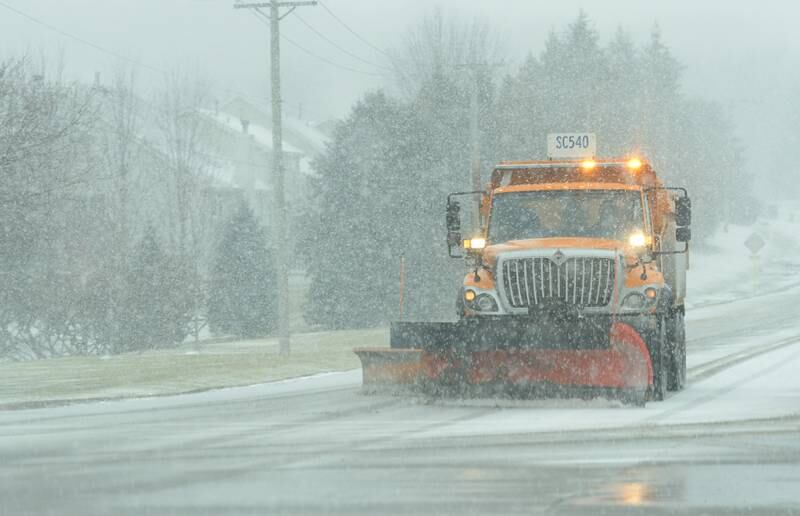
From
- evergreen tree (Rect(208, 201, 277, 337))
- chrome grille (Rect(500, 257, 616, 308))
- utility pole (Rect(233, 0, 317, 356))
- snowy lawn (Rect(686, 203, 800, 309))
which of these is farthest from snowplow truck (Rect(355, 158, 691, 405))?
snowy lawn (Rect(686, 203, 800, 309))

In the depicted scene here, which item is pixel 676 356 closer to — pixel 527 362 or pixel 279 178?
pixel 527 362

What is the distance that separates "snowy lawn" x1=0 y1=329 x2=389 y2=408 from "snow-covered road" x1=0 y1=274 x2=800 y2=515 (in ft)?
3.71

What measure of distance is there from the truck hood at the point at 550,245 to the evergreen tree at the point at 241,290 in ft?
112

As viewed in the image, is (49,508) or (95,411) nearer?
(49,508)

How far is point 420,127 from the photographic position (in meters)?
49.2

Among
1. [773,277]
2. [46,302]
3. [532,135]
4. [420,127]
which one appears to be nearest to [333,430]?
[46,302]

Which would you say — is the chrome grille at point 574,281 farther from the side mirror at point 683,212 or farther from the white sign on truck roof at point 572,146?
the white sign on truck roof at point 572,146

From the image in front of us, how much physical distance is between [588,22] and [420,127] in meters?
28.5

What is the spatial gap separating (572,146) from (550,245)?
291 centimetres

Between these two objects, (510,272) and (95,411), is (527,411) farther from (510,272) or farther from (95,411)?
(95,411)

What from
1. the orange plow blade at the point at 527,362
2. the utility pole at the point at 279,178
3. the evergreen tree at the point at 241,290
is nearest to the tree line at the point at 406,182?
the evergreen tree at the point at 241,290

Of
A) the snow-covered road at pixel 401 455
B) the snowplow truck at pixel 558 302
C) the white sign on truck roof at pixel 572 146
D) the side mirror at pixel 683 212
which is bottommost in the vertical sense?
the snow-covered road at pixel 401 455

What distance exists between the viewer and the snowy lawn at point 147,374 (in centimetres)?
1884

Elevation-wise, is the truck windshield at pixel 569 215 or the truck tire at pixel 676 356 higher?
the truck windshield at pixel 569 215
